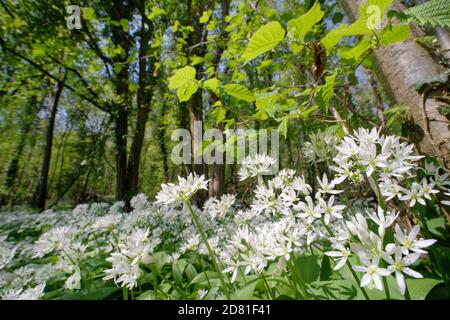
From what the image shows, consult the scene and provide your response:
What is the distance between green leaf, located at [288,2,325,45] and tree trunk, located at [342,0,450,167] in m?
0.83

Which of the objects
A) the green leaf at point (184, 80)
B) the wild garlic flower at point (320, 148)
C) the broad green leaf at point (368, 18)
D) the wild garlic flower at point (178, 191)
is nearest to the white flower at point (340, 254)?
the wild garlic flower at point (178, 191)

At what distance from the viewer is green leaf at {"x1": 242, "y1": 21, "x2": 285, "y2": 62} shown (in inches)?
34.9

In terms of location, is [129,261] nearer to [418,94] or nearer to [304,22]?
[304,22]

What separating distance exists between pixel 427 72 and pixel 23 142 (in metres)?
18.6

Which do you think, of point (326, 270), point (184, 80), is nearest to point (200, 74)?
point (184, 80)

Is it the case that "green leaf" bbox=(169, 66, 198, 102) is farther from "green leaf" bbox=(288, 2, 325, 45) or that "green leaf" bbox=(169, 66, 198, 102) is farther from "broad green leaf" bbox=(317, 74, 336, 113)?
"broad green leaf" bbox=(317, 74, 336, 113)

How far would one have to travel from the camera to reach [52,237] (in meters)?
1.99

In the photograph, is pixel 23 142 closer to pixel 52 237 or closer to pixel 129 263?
pixel 52 237

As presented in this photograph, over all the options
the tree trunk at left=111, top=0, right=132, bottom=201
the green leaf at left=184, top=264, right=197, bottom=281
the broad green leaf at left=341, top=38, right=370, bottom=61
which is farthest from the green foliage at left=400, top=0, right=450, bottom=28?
the tree trunk at left=111, top=0, right=132, bottom=201

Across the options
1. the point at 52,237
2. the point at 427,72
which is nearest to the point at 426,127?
Answer: the point at 427,72

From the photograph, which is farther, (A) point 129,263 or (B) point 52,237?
(B) point 52,237

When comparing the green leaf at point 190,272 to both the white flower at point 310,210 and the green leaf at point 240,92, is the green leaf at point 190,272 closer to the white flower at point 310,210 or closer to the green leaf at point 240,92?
the white flower at point 310,210

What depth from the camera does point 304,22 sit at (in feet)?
2.95
